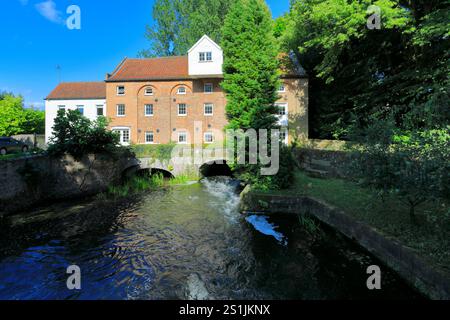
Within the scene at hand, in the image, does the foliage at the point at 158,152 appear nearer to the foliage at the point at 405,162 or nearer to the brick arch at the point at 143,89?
the brick arch at the point at 143,89

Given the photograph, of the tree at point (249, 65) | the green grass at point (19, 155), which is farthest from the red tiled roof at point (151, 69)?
the green grass at point (19, 155)

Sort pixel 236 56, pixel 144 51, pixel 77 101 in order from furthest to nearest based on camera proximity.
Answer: pixel 144 51 → pixel 77 101 → pixel 236 56

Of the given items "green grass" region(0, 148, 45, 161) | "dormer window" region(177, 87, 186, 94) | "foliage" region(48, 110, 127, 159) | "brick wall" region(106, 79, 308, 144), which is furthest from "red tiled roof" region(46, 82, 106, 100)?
"green grass" region(0, 148, 45, 161)

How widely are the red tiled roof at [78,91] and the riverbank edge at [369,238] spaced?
94.9ft

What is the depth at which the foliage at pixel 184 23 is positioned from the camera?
38.7m

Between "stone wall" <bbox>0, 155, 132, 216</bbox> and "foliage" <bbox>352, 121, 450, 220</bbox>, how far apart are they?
16.6 m

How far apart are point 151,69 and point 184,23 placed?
16.8 meters

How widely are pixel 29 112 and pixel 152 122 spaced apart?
956 inches

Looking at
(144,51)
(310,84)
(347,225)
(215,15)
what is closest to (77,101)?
(144,51)

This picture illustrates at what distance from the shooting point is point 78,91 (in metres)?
34.4

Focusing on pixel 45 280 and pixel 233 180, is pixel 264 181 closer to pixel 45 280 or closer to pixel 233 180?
pixel 233 180

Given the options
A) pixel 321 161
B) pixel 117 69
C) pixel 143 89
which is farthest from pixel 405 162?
pixel 117 69

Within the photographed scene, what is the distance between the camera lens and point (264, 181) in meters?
14.3

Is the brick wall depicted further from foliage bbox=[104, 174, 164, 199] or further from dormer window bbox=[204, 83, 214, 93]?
foliage bbox=[104, 174, 164, 199]
